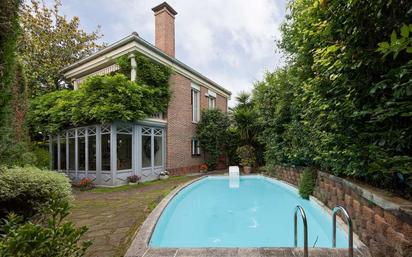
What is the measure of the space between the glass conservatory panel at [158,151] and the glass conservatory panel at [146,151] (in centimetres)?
48

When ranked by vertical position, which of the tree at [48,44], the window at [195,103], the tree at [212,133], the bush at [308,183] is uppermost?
the tree at [48,44]

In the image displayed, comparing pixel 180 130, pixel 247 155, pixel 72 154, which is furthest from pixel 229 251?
pixel 247 155

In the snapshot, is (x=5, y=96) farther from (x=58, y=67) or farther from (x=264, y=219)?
(x=58, y=67)

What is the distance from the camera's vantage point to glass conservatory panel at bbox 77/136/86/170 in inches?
461

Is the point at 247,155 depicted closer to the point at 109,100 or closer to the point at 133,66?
the point at 133,66

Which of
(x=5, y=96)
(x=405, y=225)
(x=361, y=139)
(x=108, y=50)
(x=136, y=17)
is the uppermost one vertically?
(x=136, y=17)

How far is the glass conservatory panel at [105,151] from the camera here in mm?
10952

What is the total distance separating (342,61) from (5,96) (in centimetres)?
630

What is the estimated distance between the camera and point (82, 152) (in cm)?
1178

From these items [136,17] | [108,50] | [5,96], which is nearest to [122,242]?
[5,96]

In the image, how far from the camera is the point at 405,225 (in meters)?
2.63

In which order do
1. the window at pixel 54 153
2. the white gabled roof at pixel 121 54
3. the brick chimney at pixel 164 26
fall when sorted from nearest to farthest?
the white gabled roof at pixel 121 54 → the window at pixel 54 153 → the brick chimney at pixel 164 26

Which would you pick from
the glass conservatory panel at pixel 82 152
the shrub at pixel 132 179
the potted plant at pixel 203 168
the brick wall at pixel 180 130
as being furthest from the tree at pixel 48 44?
the potted plant at pixel 203 168

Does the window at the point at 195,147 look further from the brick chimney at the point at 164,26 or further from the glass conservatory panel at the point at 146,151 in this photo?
the brick chimney at the point at 164,26
